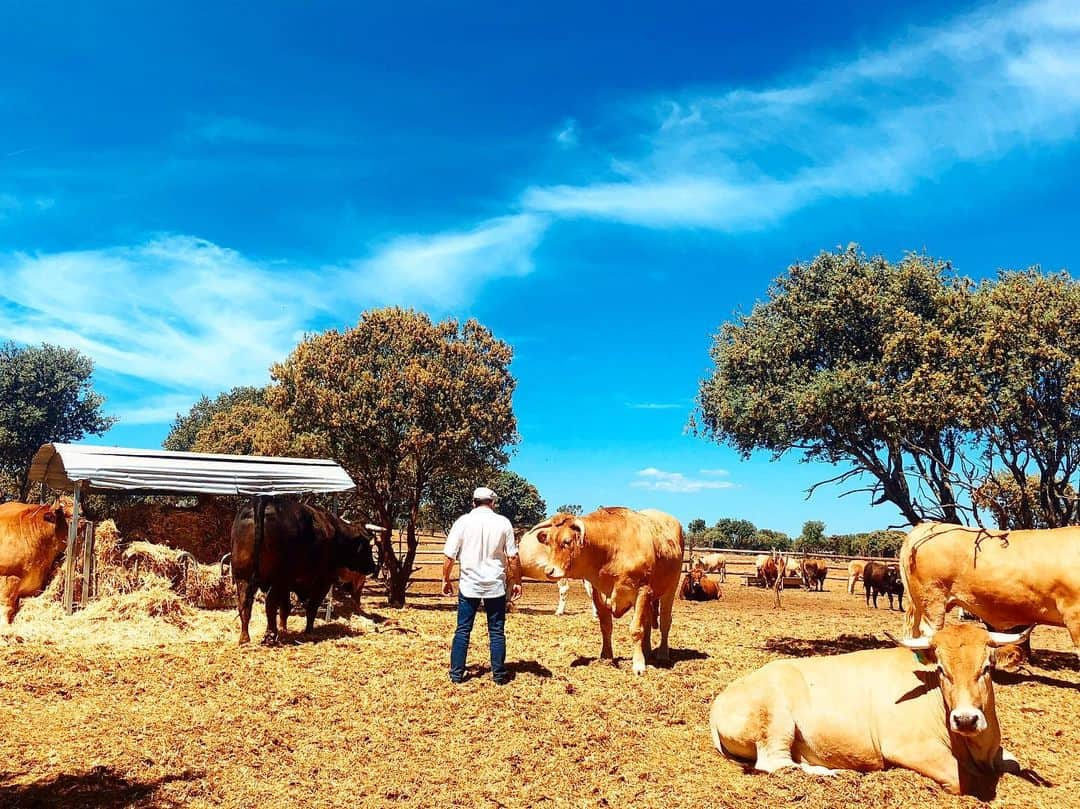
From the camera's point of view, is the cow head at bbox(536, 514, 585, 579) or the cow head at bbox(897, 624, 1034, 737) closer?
the cow head at bbox(897, 624, 1034, 737)

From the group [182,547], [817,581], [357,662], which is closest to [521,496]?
[817,581]

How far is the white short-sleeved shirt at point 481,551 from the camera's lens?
27.3ft

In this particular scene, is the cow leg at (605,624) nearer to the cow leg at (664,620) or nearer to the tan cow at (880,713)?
the cow leg at (664,620)

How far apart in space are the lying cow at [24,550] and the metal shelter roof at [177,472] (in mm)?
752

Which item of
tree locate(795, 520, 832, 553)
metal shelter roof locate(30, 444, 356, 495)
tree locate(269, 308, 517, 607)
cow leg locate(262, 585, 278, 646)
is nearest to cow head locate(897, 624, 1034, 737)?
cow leg locate(262, 585, 278, 646)

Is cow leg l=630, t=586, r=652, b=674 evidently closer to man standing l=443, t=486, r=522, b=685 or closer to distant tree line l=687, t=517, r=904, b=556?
man standing l=443, t=486, r=522, b=685

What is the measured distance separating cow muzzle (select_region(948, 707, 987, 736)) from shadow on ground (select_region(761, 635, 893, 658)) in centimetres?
708

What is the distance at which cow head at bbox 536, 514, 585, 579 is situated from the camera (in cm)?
912

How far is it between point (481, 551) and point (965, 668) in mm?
4858

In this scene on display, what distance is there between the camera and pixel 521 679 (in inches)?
338

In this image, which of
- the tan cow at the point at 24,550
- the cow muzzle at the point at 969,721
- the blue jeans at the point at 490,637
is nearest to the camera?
the cow muzzle at the point at 969,721

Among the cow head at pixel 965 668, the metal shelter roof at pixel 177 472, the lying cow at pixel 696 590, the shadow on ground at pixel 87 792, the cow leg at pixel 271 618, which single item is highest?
the metal shelter roof at pixel 177 472

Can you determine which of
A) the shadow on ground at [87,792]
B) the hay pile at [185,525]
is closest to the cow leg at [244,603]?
the hay pile at [185,525]

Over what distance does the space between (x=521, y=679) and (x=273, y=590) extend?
4063 millimetres
